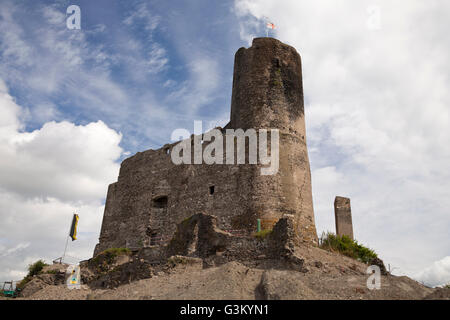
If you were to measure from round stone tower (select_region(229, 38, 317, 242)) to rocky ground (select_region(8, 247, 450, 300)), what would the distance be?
2952 mm

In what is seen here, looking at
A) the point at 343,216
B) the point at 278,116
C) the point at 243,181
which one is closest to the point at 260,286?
the point at 243,181

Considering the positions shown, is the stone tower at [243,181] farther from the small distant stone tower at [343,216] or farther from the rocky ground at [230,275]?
the small distant stone tower at [343,216]

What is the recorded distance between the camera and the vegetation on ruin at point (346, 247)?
55.1 feet

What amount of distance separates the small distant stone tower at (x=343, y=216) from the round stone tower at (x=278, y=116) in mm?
3117

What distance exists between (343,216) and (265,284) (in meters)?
10.3

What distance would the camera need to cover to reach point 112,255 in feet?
57.1

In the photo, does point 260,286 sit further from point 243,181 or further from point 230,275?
point 243,181

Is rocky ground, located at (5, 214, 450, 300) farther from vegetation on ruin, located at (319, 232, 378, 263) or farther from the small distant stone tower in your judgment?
the small distant stone tower

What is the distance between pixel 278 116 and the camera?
18.3 metres

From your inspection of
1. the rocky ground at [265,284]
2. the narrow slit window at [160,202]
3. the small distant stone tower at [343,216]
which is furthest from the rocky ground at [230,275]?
the narrow slit window at [160,202]

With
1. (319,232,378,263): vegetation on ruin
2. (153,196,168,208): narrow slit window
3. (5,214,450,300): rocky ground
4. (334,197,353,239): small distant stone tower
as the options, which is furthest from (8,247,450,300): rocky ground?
(153,196,168,208): narrow slit window
